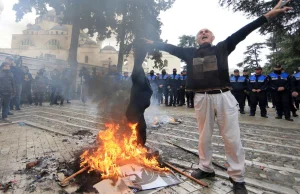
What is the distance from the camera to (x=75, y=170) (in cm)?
A: 329

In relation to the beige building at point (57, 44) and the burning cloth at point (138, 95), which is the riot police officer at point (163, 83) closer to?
the burning cloth at point (138, 95)

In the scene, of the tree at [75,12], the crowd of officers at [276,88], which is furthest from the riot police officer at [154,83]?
the tree at [75,12]

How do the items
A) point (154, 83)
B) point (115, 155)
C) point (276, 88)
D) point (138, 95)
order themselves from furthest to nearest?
point (154, 83) → point (276, 88) → point (138, 95) → point (115, 155)

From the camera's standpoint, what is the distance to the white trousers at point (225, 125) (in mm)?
2664

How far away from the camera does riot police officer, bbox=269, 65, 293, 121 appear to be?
320 inches

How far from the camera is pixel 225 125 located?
2732 mm

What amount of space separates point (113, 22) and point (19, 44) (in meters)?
47.3

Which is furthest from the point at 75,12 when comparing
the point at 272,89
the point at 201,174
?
the point at 201,174

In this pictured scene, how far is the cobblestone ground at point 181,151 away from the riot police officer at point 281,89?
112 cm

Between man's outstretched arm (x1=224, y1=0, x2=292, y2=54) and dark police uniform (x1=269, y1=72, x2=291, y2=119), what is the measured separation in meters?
6.48

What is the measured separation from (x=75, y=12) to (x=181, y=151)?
1454 centimetres

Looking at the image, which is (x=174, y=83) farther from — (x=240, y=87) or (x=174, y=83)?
(x=240, y=87)

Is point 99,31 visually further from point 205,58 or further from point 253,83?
point 205,58

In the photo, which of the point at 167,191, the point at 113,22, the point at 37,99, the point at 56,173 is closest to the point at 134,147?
the point at 167,191
